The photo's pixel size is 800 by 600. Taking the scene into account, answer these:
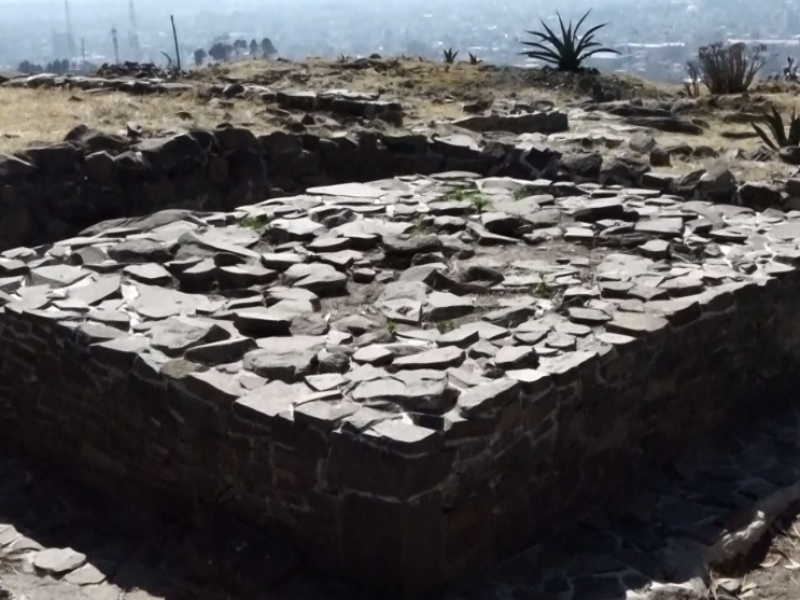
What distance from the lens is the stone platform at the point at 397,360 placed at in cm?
336

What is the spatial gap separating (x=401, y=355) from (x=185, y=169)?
13.4ft

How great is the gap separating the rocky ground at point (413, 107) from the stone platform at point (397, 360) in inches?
90.4

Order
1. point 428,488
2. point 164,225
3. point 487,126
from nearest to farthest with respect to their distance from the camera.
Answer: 1. point 428,488
2. point 164,225
3. point 487,126

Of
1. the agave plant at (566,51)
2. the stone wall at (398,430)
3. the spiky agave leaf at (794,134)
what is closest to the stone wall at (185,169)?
the spiky agave leaf at (794,134)

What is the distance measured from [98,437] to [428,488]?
1.61 m

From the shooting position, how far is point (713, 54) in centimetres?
1172

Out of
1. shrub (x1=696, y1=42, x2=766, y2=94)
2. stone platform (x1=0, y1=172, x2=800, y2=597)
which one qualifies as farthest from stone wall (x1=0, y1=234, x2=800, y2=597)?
shrub (x1=696, y1=42, x2=766, y2=94)

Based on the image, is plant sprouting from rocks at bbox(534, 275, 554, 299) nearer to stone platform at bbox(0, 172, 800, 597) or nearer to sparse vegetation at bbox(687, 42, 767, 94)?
stone platform at bbox(0, 172, 800, 597)

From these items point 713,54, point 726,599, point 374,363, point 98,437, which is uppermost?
point 713,54

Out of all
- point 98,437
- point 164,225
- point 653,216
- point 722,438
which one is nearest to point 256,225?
point 164,225

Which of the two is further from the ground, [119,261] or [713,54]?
[713,54]

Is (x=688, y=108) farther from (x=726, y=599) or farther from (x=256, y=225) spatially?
(x=726, y=599)

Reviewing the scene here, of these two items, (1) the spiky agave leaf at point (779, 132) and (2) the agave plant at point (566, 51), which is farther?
(2) the agave plant at point (566, 51)

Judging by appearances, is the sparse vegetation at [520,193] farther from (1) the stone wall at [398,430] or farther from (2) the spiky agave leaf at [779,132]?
(2) the spiky agave leaf at [779,132]
